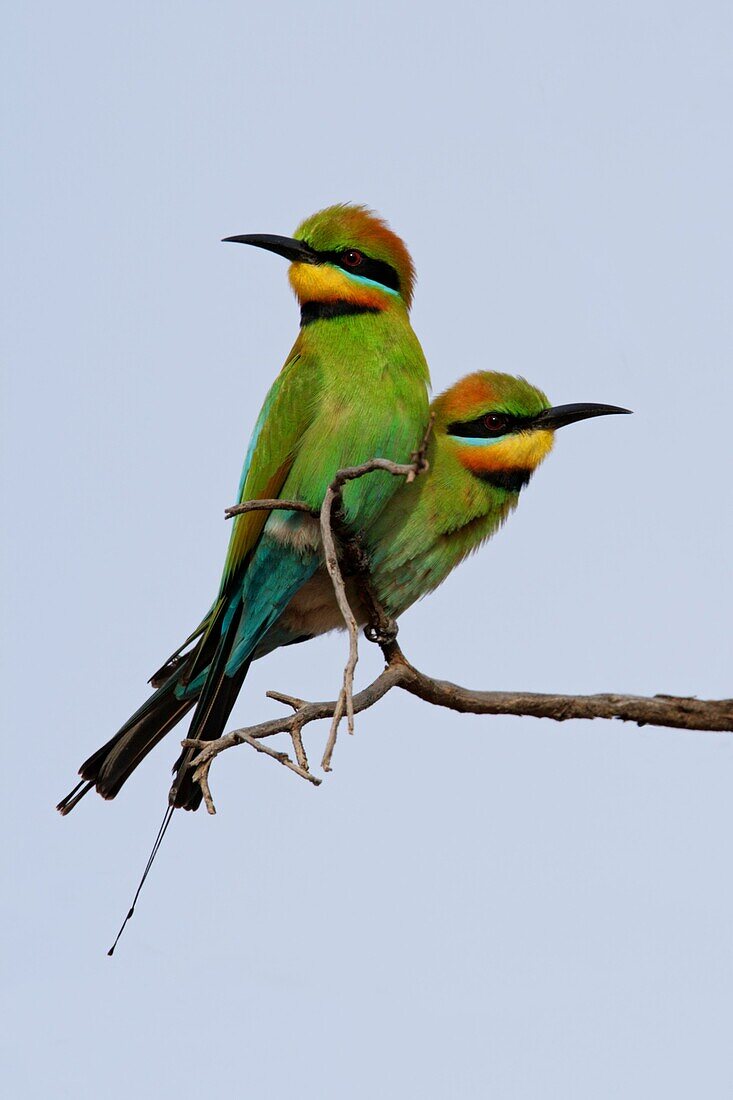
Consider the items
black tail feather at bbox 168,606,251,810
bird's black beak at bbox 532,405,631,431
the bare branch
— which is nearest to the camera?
the bare branch

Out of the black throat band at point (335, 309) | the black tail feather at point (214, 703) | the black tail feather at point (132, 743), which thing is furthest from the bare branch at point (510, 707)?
the black throat band at point (335, 309)

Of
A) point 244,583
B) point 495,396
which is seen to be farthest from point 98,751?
point 495,396

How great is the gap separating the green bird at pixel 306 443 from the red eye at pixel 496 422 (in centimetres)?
20

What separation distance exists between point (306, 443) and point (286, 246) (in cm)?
53

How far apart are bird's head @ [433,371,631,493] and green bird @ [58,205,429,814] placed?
0.15m

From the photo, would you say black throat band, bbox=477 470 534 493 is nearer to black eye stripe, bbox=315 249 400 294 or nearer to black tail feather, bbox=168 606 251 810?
black eye stripe, bbox=315 249 400 294

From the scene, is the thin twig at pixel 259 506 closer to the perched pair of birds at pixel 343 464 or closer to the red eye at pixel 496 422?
the perched pair of birds at pixel 343 464

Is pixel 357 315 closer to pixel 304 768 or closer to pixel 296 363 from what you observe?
pixel 296 363

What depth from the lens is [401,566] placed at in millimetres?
3207

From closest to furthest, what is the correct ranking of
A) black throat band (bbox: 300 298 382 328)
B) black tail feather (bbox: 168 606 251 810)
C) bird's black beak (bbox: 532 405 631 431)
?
black tail feather (bbox: 168 606 251 810) → black throat band (bbox: 300 298 382 328) → bird's black beak (bbox: 532 405 631 431)

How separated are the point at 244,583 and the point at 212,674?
223 mm

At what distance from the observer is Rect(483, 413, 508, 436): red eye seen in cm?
332

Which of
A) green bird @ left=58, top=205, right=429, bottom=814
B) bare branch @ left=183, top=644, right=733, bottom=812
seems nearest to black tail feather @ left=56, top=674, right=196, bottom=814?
green bird @ left=58, top=205, right=429, bottom=814

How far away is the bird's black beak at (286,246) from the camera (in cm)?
330
